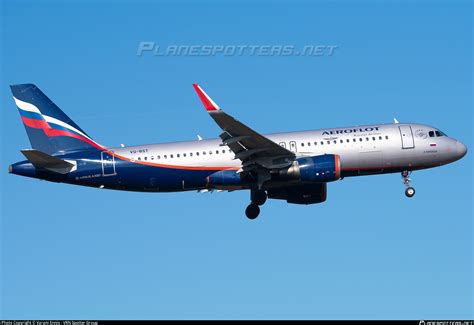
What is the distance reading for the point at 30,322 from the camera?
44.8m

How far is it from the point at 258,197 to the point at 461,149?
14.0 metres

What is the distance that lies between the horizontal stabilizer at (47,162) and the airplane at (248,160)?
0.06m

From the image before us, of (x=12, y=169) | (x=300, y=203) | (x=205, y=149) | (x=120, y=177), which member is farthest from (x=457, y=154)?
(x=12, y=169)

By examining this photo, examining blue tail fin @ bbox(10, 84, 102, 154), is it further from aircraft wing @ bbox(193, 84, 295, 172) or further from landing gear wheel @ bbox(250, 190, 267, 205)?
landing gear wheel @ bbox(250, 190, 267, 205)

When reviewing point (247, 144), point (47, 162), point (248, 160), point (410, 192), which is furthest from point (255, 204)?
point (47, 162)

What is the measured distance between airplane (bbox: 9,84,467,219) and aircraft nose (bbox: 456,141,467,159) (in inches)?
2.6

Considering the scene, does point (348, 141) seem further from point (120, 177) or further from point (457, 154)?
point (120, 177)

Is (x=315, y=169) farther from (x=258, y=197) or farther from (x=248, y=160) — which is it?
(x=258, y=197)

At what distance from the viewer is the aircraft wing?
55969 millimetres

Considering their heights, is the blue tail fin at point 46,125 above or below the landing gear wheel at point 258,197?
above

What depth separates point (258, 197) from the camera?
6475cm

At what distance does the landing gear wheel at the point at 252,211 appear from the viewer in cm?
6456

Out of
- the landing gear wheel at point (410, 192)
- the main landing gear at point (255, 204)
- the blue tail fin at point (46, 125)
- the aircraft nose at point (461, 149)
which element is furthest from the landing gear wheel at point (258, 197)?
the aircraft nose at point (461, 149)

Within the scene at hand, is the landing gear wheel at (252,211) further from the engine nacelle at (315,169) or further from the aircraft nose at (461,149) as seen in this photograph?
the aircraft nose at (461,149)
